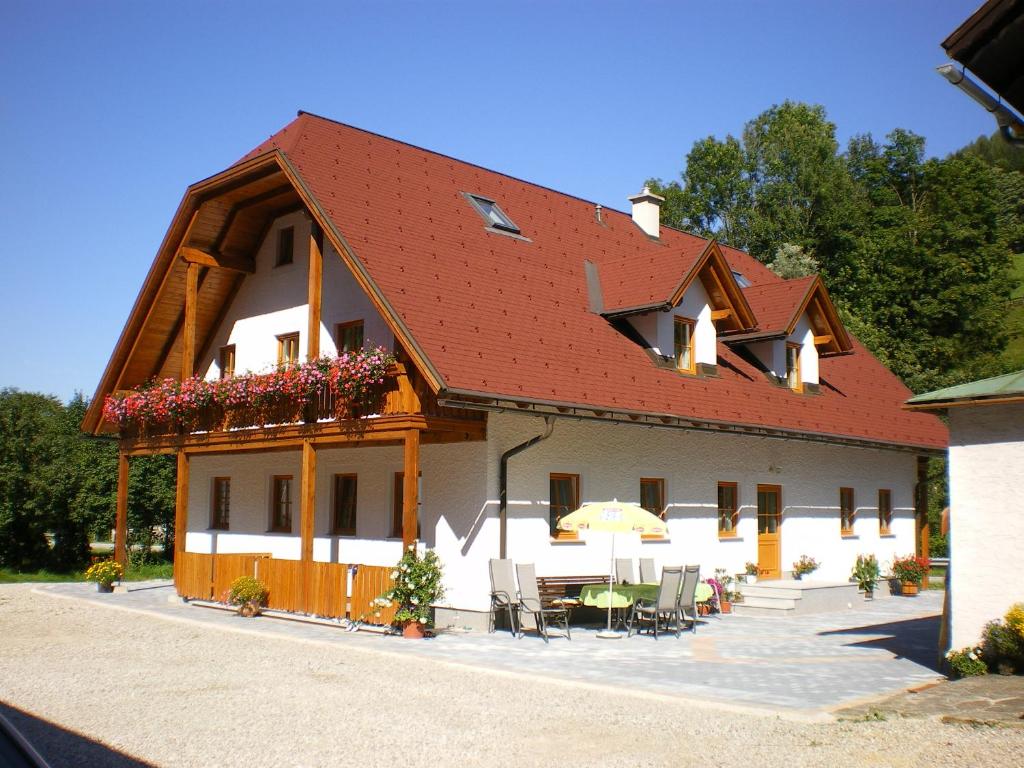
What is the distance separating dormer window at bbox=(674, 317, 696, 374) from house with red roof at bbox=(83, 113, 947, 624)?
0.19 ft

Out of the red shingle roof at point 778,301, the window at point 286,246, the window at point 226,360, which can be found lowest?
the window at point 226,360

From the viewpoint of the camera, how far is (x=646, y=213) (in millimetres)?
25484

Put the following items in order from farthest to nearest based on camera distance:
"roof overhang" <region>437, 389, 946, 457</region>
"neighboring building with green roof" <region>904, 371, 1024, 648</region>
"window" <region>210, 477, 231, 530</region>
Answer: "window" <region>210, 477, 231, 530</region>, "roof overhang" <region>437, 389, 946, 457</region>, "neighboring building with green roof" <region>904, 371, 1024, 648</region>

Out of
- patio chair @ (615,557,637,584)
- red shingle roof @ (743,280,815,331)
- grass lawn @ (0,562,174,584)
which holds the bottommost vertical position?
grass lawn @ (0,562,174,584)

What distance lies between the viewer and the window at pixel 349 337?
17969mm

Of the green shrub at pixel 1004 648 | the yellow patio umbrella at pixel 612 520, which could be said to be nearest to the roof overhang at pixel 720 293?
the yellow patio umbrella at pixel 612 520

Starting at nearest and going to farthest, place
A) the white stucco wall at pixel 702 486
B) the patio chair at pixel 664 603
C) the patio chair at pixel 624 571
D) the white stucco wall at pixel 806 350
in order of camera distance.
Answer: the patio chair at pixel 664 603, the white stucco wall at pixel 702 486, the patio chair at pixel 624 571, the white stucco wall at pixel 806 350

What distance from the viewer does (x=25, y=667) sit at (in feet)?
39.6

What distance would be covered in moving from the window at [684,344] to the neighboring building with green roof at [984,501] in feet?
27.5

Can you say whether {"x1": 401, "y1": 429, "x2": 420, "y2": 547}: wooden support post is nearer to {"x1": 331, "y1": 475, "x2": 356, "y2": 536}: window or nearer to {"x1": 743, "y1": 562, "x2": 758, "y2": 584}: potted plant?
{"x1": 331, "y1": 475, "x2": 356, "y2": 536}: window

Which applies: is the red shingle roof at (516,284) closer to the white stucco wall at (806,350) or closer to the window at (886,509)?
the white stucco wall at (806,350)

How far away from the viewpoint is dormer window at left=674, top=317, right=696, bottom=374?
19.8m

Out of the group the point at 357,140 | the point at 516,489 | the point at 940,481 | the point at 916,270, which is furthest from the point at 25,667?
the point at 916,270

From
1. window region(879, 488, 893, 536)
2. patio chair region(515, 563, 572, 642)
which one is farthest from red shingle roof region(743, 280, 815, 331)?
patio chair region(515, 563, 572, 642)
